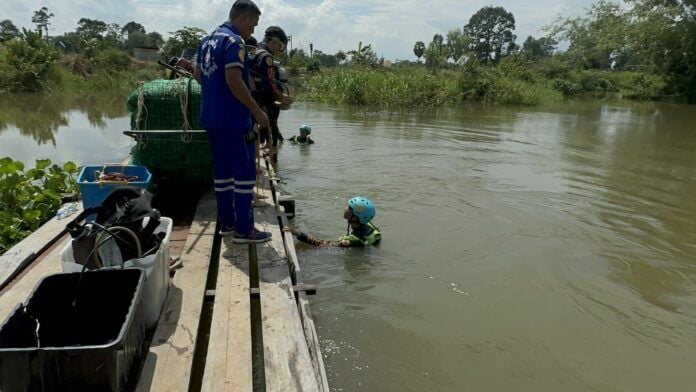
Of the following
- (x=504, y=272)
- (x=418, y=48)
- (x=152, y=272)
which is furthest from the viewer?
(x=418, y=48)

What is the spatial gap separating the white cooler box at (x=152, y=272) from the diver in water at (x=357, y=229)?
2.16 metres

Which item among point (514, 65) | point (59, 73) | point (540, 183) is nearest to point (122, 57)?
point (59, 73)

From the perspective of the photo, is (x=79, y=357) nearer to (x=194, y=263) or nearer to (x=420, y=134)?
(x=194, y=263)

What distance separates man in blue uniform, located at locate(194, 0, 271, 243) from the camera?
11.8 ft

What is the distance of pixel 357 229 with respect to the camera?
17.5ft

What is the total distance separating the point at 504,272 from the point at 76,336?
3817 millimetres

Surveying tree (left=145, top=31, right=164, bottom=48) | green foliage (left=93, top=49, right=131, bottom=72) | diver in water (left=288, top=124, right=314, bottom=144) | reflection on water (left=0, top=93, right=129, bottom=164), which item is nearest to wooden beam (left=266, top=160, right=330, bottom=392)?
reflection on water (left=0, top=93, right=129, bottom=164)

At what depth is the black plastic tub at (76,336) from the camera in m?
1.97

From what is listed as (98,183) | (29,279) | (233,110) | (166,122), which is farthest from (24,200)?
(233,110)

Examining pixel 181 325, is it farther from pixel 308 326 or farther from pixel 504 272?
pixel 504 272

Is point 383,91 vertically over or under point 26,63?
under

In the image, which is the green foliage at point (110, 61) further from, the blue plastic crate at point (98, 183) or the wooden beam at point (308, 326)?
the wooden beam at point (308, 326)

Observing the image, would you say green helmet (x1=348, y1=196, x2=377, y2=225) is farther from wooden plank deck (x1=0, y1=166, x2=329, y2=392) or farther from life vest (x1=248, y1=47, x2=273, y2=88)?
life vest (x1=248, y1=47, x2=273, y2=88)

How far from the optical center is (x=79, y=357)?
199 centimetres
